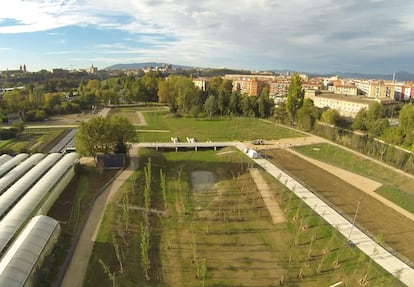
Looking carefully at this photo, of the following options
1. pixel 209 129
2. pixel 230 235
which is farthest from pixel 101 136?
pixel 209 129

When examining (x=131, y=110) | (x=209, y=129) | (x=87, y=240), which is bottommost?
(x=87, y=240)

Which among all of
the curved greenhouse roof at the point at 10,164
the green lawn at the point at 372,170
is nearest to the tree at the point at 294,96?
the green lawn at the point at 372,170

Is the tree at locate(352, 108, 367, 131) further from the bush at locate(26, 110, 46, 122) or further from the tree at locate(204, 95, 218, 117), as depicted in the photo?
the bush at locate(26, 110, 46, 122)

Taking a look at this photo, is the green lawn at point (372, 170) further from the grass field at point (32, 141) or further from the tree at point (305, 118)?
the grass field at point (32, 141)

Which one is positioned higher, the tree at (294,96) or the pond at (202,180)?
the tree at (294,96)

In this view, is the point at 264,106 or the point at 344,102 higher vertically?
the point at 344,102

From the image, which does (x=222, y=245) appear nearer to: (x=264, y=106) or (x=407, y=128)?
(x=407, y=128)
